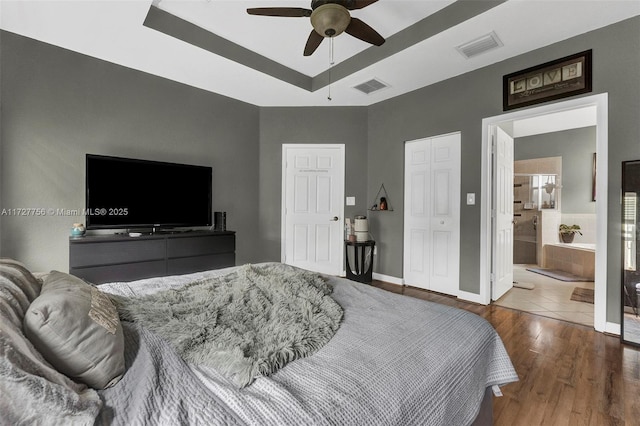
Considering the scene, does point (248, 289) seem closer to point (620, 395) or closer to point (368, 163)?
point (620, 395)

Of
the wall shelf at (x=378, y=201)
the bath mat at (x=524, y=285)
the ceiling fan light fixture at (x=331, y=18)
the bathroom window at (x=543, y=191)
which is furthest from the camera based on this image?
the bathroom window at (x=543, y=191)

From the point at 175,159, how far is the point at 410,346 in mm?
3473

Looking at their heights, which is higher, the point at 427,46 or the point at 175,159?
the point at 427,46

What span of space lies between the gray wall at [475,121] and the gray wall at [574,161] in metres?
3.47

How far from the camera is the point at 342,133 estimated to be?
14.3 ft

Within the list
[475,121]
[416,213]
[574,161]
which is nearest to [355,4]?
[475,121]

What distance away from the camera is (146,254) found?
289 cm

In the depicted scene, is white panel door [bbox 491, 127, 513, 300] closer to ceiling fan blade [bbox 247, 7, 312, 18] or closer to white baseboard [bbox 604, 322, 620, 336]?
white baseboard [bbox 604, 322, 620, 336]

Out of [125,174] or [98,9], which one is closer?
[98,9]

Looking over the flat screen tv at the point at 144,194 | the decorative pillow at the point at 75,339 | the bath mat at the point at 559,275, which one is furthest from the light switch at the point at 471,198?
the decorative pillow at the point at 75,339

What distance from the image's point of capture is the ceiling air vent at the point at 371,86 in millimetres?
3591

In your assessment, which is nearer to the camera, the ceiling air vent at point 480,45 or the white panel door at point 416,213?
the ceiling air vent at point 480,45

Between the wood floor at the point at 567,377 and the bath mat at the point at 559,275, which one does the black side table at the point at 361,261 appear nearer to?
the wood floor at the point at 567,377

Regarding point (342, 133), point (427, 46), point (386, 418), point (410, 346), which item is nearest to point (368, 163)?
point (342, 133)
